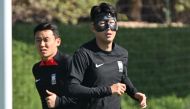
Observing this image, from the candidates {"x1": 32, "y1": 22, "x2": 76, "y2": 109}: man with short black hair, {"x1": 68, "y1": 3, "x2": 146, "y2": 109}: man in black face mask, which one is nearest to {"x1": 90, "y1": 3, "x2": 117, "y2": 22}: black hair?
{"x1": 68, "y1": 3, "x2": 146, "y2": 109}: man in black face mask

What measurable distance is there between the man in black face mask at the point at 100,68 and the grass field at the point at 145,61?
5735 mm

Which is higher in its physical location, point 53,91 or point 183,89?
point 53,91

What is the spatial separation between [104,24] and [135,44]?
979 cm

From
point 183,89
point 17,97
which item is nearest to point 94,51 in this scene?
point 17,97

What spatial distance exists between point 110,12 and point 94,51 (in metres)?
0.33

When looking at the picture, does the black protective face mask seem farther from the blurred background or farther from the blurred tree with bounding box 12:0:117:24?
the blurred background

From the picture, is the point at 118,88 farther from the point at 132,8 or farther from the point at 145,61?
the point at 132,8

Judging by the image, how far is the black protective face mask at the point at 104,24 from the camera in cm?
633

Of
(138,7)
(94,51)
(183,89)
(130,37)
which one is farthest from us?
(138,7)

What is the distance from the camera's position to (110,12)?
21.2ft

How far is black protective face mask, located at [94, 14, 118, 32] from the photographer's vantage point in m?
6.33

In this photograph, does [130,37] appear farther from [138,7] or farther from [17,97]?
[17,97]

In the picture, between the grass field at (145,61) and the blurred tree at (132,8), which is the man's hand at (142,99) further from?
the blurred tree at (132,8)

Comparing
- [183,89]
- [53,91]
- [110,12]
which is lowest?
[183,89]
